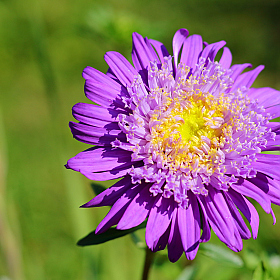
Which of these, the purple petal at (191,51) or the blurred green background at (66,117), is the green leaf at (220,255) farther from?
the purple petal at (191,51)

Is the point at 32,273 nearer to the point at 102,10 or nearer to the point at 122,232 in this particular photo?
the point at 122,232

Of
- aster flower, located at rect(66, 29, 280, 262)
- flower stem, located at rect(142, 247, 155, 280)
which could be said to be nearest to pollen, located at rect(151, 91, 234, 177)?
aster flower, located at rect(66, 29, 280, 262)

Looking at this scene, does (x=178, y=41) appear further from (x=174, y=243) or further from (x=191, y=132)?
(x=174, y=243)

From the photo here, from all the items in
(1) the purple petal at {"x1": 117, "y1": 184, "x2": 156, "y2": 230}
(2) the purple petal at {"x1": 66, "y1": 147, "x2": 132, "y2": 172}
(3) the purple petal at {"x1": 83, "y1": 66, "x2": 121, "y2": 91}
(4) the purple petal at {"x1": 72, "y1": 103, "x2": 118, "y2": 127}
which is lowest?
(1) the purple petal at {"x1": 117, "y1": 184, "x2": 156, "y2": 230}

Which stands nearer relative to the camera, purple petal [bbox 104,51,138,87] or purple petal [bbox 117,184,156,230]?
purple petal [bbox 117,184,156,230]

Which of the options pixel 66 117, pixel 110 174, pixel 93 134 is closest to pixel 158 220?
pixel 110 174

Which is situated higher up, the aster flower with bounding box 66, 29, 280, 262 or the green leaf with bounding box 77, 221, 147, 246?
the aster flower with bounding box 66, 29, 280, 262

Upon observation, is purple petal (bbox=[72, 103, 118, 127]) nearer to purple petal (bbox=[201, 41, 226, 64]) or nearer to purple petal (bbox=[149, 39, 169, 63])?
purple petal (bbox=[149, 39, 169, 63])
